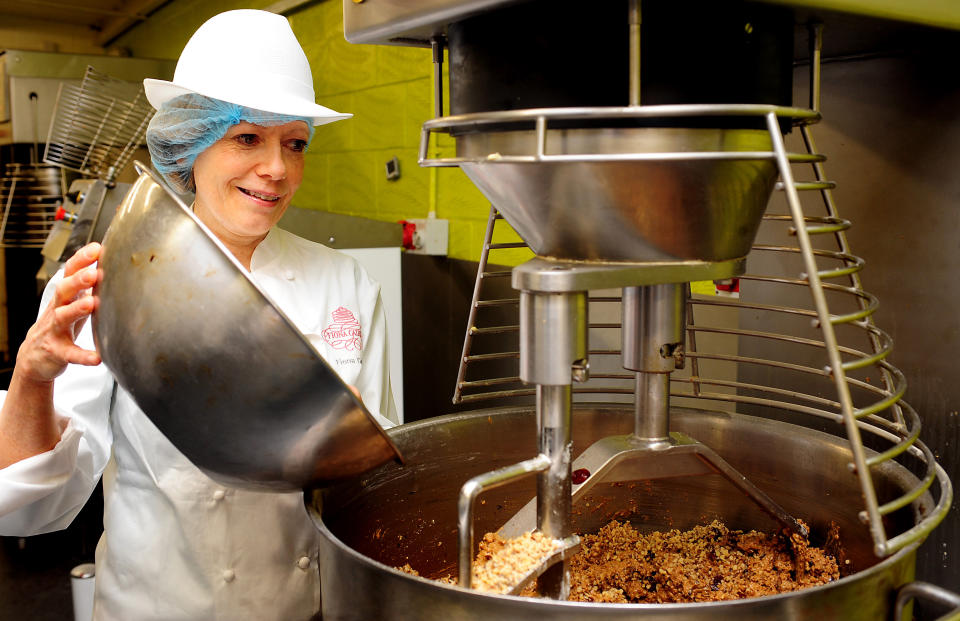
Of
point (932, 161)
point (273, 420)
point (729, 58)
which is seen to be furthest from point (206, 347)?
point (932, 161)

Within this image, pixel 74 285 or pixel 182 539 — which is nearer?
pixel 74 285

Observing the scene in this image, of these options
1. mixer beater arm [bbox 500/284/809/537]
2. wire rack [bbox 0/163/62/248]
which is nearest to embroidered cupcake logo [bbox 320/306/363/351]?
mixer beater arm [bbox 500/284/809/537]

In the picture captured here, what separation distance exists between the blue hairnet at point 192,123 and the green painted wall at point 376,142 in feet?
3.84

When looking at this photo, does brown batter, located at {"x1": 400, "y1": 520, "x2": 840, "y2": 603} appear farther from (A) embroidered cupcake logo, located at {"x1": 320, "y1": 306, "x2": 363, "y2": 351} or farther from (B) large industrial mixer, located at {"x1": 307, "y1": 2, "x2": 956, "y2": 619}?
(A) embroidered cupcake logo, located at {"x1": 320, "y1": 306, "x2": 363, "y2": 351}

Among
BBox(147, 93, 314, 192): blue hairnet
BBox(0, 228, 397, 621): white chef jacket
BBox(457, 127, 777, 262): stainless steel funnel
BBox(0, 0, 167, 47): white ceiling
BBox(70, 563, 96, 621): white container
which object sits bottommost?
BBox(70, 563, 96, 621): white container

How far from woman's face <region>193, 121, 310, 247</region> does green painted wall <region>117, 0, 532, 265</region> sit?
1115 mm

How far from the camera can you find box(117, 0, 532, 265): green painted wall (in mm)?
2725

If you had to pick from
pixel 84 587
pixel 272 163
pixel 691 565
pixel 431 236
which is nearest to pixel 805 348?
pixel 691 565

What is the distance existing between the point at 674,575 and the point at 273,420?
574 millimetres

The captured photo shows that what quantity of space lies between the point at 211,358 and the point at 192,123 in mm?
768

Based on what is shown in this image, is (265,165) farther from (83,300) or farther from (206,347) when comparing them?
(206,347)

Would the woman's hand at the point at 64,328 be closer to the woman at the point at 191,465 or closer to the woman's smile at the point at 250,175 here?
the woman at the point at 191,465

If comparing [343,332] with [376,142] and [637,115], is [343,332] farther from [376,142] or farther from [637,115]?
[376,142]

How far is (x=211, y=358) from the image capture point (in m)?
0.67
